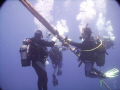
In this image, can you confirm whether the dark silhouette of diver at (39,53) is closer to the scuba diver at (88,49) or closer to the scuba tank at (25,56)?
the scuba tank at (25,56)

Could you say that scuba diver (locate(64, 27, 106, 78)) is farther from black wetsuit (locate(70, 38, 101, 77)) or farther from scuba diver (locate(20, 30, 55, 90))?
scuba diver (locate(20, 30, 55, 90))

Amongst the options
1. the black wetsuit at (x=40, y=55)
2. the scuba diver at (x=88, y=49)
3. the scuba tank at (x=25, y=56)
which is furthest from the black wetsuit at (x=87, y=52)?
the scuba tank at (x=25, y=56)

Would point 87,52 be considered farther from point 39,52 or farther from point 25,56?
point 25,56

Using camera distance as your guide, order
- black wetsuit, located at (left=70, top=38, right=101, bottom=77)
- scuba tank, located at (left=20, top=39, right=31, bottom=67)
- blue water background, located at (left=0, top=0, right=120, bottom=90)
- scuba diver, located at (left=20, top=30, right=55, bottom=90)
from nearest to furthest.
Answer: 1. scuba tank, located at (left=20, top=39, right=31, bottom=67)
2. scuba diver, located at (left=20, top=30, right=55, bottom=90)
3. black wetsuit, located at (left=70, top=38, right=101, bottom=77)
4. blue water background, located at (left=0, top=0, right=120, bottom=90)

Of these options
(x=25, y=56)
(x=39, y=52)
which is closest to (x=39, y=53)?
(x=39, y=52)

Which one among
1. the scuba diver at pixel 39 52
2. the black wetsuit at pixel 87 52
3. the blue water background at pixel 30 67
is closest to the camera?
the scuba diver at pixel 39 52

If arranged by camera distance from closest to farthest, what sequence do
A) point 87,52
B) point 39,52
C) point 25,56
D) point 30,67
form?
point 25,56 → point 39,52 → point 87,52 → point 30,67

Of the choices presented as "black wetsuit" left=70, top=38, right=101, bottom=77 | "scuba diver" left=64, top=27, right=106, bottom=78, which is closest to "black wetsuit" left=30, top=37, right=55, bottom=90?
"scuba diver" left=64, top=27, right=106, bottom=78

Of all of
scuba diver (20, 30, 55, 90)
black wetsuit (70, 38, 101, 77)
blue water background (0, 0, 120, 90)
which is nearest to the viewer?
scuba diver (20, 30, 55, 90)

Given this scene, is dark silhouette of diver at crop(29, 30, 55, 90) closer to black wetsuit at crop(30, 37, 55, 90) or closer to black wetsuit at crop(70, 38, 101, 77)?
black wetsuit at crop(30, 37, 55, 90)

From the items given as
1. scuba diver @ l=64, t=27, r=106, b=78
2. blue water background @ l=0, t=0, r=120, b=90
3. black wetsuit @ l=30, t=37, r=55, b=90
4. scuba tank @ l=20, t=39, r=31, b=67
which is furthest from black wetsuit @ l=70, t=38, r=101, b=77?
blue water background @ l=0, t=0, r=120, b=90

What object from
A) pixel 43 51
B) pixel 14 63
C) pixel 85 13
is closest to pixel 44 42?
pixel 43 51

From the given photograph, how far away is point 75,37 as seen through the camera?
10369 centimetres

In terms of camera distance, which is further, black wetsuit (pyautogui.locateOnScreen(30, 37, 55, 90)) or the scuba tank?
black wetsuit (pyautogui.locateOnScreen(30, 37, 55, 90))
